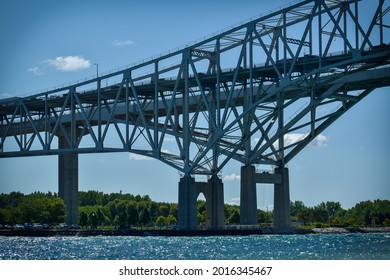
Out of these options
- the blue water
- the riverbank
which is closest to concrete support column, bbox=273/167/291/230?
the riverbank

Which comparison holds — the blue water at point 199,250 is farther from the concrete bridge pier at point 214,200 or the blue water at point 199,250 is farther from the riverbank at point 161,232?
the concrete bridge pier at point 214,200

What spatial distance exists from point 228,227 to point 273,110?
15.1 m

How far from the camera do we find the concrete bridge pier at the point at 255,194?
93375mm

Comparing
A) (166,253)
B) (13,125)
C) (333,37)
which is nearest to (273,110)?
(333,37)

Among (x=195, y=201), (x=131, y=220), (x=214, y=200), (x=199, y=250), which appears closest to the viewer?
(x=199, y=250)

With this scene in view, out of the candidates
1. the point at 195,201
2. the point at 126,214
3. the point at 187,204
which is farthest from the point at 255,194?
the point at 126,214

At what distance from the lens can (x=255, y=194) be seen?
94.0m


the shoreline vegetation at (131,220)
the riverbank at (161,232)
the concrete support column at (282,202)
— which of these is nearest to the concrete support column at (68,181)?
the shoreline vegetation at (131,220)

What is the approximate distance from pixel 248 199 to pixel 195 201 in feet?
18.5

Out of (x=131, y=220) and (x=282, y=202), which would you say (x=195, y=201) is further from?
(x=131, y=220)

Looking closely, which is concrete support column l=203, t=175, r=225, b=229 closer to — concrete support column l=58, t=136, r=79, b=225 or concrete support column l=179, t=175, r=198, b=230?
concrete support column l=179, t=175, r=198, b=230

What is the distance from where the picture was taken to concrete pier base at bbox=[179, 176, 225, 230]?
90.1 metres

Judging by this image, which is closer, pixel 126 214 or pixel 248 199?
pixel 248 199
